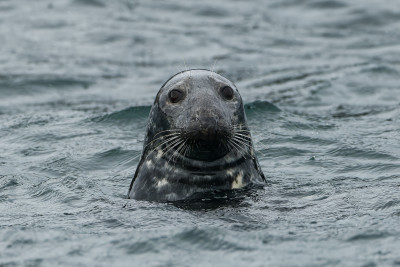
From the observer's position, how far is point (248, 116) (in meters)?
15.0

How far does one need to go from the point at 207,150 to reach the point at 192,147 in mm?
143

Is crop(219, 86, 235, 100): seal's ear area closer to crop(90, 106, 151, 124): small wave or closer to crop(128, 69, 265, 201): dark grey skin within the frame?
crop(128, 69, 265, 201): dark grey skin

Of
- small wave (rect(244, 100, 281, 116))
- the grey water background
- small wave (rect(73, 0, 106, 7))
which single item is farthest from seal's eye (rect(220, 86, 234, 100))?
small wave (rect(73, 0, 106, 7))

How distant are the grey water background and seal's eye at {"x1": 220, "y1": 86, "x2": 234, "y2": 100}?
0.96 meters

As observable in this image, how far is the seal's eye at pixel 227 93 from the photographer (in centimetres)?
976

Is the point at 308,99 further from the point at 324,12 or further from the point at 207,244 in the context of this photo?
the point at 207,244

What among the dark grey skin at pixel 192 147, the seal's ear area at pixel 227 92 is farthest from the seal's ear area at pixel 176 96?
the seal's ear area at pixel 227 92

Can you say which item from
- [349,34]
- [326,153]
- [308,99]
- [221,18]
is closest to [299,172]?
[326,153]

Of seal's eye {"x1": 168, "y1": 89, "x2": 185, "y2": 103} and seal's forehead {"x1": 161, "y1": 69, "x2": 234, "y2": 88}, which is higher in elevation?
seal's forehead {"x1": 161, "y1": 69, "x2": 234, "y2": 88}

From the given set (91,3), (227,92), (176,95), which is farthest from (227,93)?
(91,3)

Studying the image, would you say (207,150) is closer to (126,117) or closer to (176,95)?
(176,95)

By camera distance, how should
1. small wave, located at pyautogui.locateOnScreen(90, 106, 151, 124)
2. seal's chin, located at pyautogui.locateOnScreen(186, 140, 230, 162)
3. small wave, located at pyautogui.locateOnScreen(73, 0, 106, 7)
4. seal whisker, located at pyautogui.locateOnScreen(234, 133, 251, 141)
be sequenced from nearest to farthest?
1. seal's chin, located at pyautogui.locateOnScreen(186, 140, 230, 162)
2. seal whisker, located at pyautogui.locateOnScreen(234, 133, 251, 141)
3. small wave, located at pyautogui.locateOnScreen(90, 106, 151, 124)
4. small wave, located at pyautogui.locateOnScreen(73, 0, 106, 7)

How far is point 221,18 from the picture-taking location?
23.2 meters

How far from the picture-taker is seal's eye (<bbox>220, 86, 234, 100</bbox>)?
9.76 metres
